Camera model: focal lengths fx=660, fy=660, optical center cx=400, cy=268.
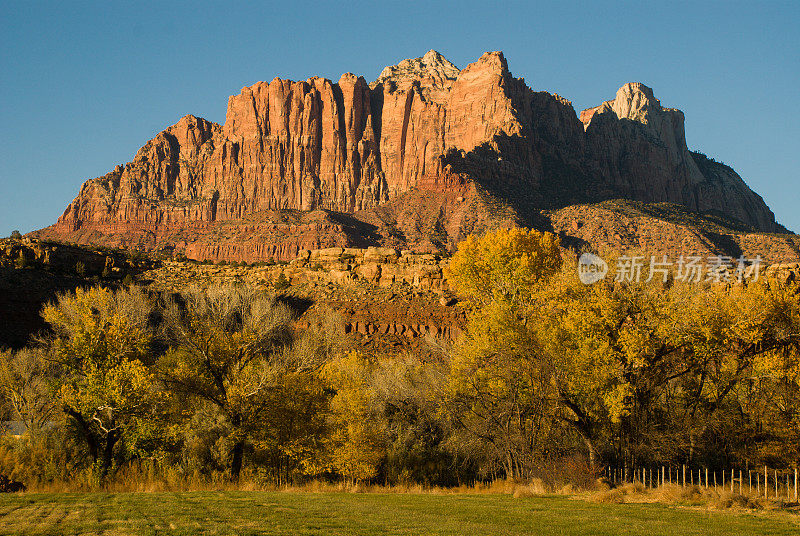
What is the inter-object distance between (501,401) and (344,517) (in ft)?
35.7

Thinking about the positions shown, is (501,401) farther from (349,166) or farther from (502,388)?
(349,166)

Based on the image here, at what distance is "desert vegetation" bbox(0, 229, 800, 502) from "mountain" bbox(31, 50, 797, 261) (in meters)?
115

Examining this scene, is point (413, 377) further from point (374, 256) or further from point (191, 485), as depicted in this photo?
point (374, 256)

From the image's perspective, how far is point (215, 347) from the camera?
23.3m

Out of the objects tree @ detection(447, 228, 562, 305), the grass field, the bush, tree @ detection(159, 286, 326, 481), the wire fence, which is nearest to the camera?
the grass field

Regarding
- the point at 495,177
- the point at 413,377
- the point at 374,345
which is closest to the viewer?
the point at 413,377

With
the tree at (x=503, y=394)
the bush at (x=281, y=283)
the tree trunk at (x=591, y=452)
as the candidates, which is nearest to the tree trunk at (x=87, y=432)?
the tree at (x=503, y=394)

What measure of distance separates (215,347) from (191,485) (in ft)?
15.2

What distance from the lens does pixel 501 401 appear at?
23984 mm

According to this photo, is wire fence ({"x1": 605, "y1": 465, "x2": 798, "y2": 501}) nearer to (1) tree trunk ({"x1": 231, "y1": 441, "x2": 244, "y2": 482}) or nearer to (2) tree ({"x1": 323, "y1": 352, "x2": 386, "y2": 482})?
(2) tree ({"x1": 323, "y1": 352, "x2": 386, "y2": 482})

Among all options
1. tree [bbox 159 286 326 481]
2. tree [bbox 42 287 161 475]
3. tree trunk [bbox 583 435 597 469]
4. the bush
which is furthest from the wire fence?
the bush

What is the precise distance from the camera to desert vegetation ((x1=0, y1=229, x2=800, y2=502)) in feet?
70.9

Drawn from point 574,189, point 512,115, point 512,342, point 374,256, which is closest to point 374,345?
point 374,256

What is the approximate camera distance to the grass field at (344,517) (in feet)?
40.7
